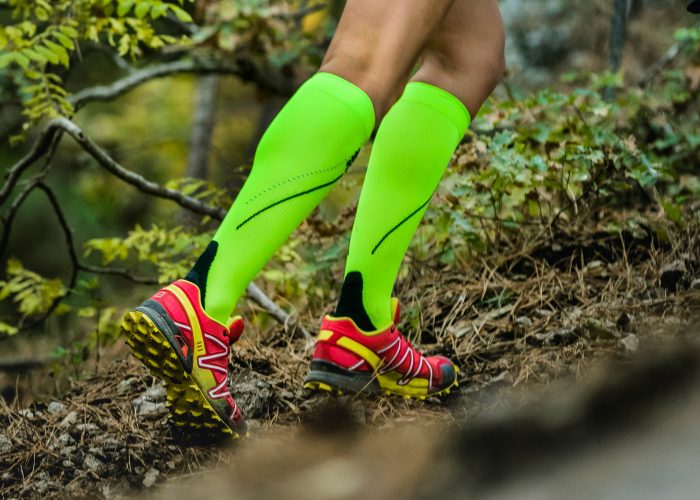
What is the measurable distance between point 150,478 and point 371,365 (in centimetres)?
54

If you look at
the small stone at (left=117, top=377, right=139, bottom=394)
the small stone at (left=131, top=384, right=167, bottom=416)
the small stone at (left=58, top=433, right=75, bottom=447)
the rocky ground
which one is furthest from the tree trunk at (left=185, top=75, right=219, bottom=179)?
the small stone at (left=58, top=433, right=75, bottom=447)

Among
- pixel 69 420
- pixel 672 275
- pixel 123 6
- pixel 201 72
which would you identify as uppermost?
pixel 672 275

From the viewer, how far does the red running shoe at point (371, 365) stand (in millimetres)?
1706

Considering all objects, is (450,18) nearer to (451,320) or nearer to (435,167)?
(435,167)

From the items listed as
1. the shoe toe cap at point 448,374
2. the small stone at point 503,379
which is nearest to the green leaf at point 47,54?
the shoe toe cap at point 448,374

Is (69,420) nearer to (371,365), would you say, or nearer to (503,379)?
(371,365)

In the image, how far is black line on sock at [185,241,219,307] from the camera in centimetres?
149

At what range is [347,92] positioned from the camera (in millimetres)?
1457

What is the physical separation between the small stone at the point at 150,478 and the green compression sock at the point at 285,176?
0.34m

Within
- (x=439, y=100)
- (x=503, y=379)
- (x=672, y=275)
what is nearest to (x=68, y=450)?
(x=503, y=379)

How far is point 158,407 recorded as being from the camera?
1.80 metres

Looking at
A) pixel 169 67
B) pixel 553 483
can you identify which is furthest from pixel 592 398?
pixel 169 67

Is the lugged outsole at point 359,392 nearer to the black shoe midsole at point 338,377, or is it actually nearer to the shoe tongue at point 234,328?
the black shoe midsole at point 338,377

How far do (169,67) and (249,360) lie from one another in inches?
120
